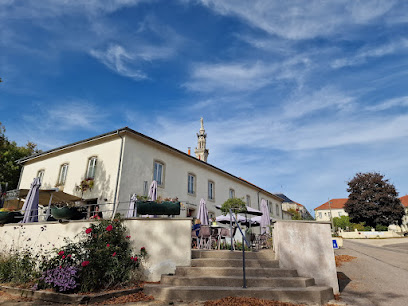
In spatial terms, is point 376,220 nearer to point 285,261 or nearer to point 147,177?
point 147,177

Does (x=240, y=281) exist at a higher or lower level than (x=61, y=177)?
lower

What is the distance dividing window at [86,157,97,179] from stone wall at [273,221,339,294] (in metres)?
11.6

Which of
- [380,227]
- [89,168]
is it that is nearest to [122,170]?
[89,168]

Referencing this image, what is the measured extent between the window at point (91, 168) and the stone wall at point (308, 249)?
11627mm

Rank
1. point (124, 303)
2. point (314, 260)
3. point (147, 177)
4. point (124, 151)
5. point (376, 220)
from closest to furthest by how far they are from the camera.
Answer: point (124, 303) < point (314, 260) < point (124, 151) < point (147, 177) < point (376, 220)

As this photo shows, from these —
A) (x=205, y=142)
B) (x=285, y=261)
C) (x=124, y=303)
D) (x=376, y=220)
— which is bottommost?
(x=124, y=303)

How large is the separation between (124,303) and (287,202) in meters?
69.2

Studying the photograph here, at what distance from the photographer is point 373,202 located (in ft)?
125

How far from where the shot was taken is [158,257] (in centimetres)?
669

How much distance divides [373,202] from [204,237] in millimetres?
37126

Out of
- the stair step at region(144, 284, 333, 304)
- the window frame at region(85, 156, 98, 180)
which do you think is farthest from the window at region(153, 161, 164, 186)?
the stair step at region(144, 284, 333, 304)

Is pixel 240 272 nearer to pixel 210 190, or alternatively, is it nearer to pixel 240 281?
pixel 240 281

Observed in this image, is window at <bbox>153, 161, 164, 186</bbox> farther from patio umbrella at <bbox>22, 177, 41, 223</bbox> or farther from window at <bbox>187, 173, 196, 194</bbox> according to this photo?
patio umbrella at <bbox>22, 177, 41, 223</bbox>

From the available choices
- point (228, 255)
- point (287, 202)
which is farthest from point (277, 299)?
point (287, 202)
